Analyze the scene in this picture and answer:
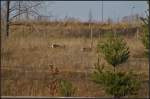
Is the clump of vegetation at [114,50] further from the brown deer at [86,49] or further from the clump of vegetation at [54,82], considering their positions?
the brown deer at [86,49]

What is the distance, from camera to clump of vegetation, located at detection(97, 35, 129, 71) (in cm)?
1728

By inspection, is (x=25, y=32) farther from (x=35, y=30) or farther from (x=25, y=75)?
(x=25, y=75)

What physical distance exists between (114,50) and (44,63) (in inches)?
273

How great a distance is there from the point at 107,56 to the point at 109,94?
6.81 meters

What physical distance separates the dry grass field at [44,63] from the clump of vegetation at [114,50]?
2.01 feet

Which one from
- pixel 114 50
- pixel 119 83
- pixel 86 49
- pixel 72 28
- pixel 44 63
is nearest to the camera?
pixel 119 83

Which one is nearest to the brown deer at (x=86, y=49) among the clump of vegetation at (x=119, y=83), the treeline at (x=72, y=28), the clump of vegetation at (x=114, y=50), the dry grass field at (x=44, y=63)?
the dry grass field at (x=44, y=63)

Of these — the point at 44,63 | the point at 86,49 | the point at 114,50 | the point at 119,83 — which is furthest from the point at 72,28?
the point at 119,83

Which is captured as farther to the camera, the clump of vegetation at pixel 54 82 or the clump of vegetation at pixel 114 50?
the clump of vegetation at pixel 114 50

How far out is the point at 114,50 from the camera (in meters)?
17.7

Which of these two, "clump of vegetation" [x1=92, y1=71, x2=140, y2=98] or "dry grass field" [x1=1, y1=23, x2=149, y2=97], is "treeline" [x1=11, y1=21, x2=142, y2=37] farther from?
"clump of vegetation" [x1=92, y1=71, x2=140, y2=98]

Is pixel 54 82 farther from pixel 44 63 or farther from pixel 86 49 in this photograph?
pixel 86 49

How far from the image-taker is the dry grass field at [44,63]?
17.3m

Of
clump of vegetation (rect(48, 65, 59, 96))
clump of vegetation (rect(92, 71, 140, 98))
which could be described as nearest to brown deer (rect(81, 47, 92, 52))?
clump of vegetation (rect(48, 65, 59, 96))
